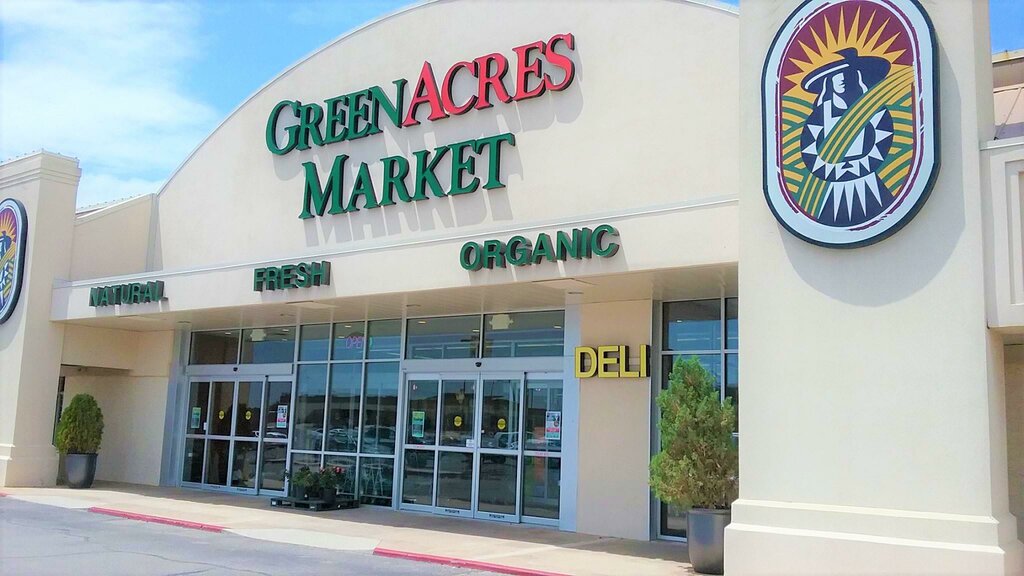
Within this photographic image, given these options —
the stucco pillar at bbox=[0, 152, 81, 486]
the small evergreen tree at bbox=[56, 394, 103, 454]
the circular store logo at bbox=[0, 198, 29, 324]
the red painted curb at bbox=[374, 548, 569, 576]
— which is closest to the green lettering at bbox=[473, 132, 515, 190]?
the red painted curb at bbox=[374, 548, 569, 576]

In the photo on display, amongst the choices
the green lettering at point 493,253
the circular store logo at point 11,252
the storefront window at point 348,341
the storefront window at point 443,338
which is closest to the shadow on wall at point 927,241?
the green lettering at point 493,253

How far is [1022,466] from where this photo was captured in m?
11.5

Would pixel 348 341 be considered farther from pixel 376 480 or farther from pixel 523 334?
pixel 523 334

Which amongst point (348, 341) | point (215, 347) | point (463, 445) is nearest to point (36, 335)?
point (215, 347)

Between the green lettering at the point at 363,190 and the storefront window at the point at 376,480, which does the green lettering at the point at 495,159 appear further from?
the storefront window at the point at 376,480

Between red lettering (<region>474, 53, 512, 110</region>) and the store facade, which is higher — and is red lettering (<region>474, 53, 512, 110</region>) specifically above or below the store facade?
above

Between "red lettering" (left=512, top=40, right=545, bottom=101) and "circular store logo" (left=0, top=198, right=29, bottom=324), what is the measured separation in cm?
1298

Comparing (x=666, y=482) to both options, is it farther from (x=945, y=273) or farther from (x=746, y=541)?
(x=945, y=273)

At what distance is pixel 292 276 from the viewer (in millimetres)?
16781

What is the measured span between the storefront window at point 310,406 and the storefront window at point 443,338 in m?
2.61

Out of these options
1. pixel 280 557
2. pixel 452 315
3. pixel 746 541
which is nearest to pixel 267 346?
pixel 452 315

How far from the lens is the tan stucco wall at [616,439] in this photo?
588 inches

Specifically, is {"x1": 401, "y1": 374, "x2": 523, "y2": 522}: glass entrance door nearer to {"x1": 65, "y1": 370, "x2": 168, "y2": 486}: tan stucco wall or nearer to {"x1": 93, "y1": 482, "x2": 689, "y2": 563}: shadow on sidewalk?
{"x1": 93, "y1": 482, "x2": 689, "y2": 563}: shadow on sidewalk

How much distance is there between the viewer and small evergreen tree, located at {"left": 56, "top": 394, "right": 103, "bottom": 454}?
2156 centimetres
